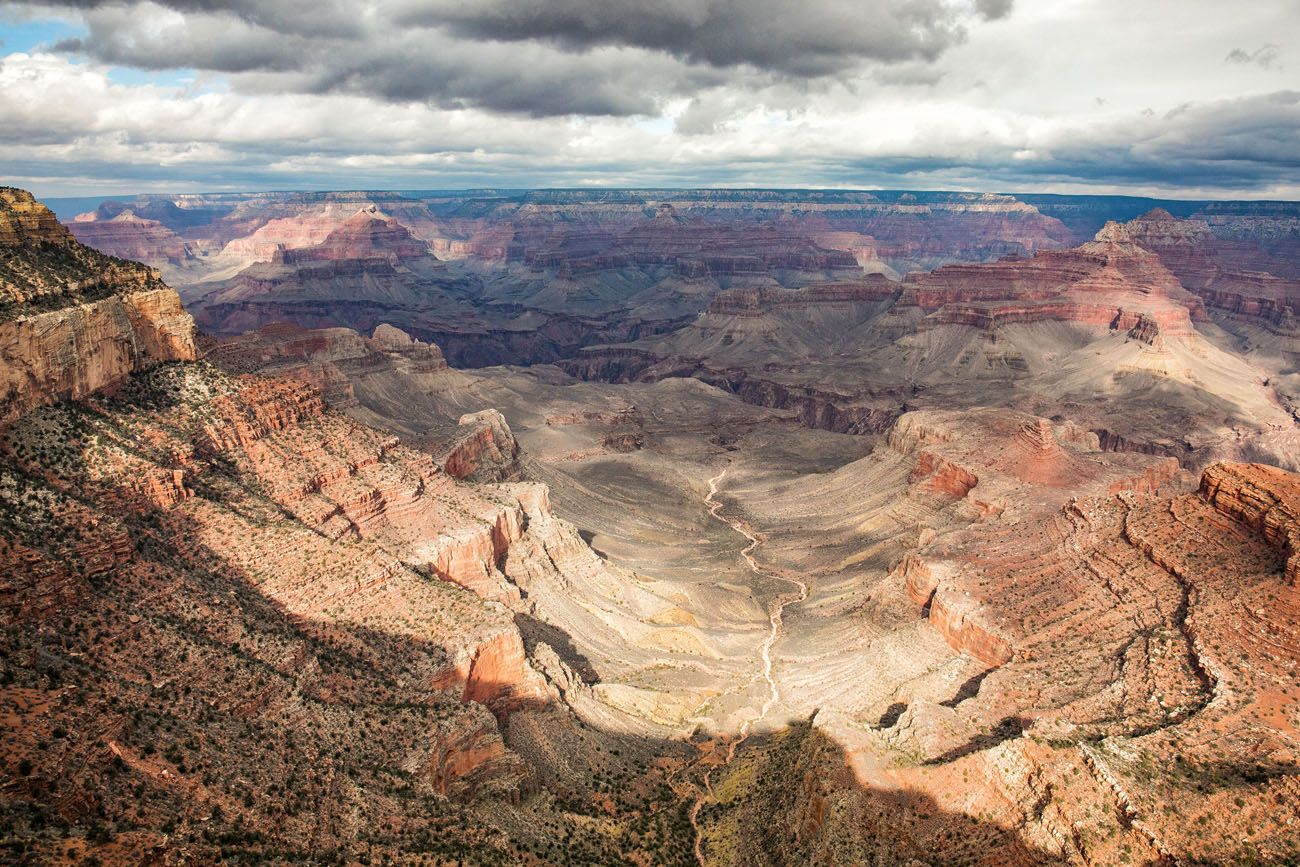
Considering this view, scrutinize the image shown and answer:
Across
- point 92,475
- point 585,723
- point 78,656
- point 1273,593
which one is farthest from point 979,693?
point 92,475

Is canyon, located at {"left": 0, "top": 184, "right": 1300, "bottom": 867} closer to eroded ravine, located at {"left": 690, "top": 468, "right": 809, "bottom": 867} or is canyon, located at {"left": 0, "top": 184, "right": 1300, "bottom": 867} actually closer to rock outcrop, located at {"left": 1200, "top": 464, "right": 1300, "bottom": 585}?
rock outcrop, located at {"left": 1200, "top": 464, "right": 1300, "bottom": 585}

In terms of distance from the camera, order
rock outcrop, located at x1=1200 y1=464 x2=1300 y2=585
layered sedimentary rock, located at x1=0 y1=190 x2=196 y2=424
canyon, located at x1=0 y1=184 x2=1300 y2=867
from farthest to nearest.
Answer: rock outcrop, located at x1=1200 y1=464 x2=1300 y2=585
layered sedimentary rock, located at x1=0 y1=190 x2=196 y2=424
canyon, located at x1=0 y1=184 x2=1300 y2=867

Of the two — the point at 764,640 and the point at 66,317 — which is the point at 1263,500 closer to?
the point at 764,640

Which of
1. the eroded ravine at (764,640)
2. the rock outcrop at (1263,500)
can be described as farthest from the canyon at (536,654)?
the eroded ravine at (764,640)

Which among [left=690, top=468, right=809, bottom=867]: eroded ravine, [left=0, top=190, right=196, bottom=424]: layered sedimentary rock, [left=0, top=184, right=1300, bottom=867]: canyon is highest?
[left=0, top=190, right=196, bottom=424]: layered sedimentary rock

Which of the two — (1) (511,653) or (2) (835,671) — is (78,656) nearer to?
(1) (511,653)

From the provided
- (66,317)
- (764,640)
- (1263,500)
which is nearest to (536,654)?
(764,640)

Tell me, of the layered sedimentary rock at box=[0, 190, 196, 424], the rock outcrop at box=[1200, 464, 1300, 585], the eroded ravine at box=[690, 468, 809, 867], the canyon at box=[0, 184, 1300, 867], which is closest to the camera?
the canyon at box=[0, 184, 1300, 867]

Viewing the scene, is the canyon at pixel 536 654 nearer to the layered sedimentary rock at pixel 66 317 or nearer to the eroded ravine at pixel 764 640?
the layered sedimentary rock at pixel 66 317

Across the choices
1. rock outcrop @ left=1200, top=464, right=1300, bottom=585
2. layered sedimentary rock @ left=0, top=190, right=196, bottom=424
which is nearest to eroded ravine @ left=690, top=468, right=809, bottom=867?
rock outcrop @ left=1200, top=464, right=1300, bottom=585
